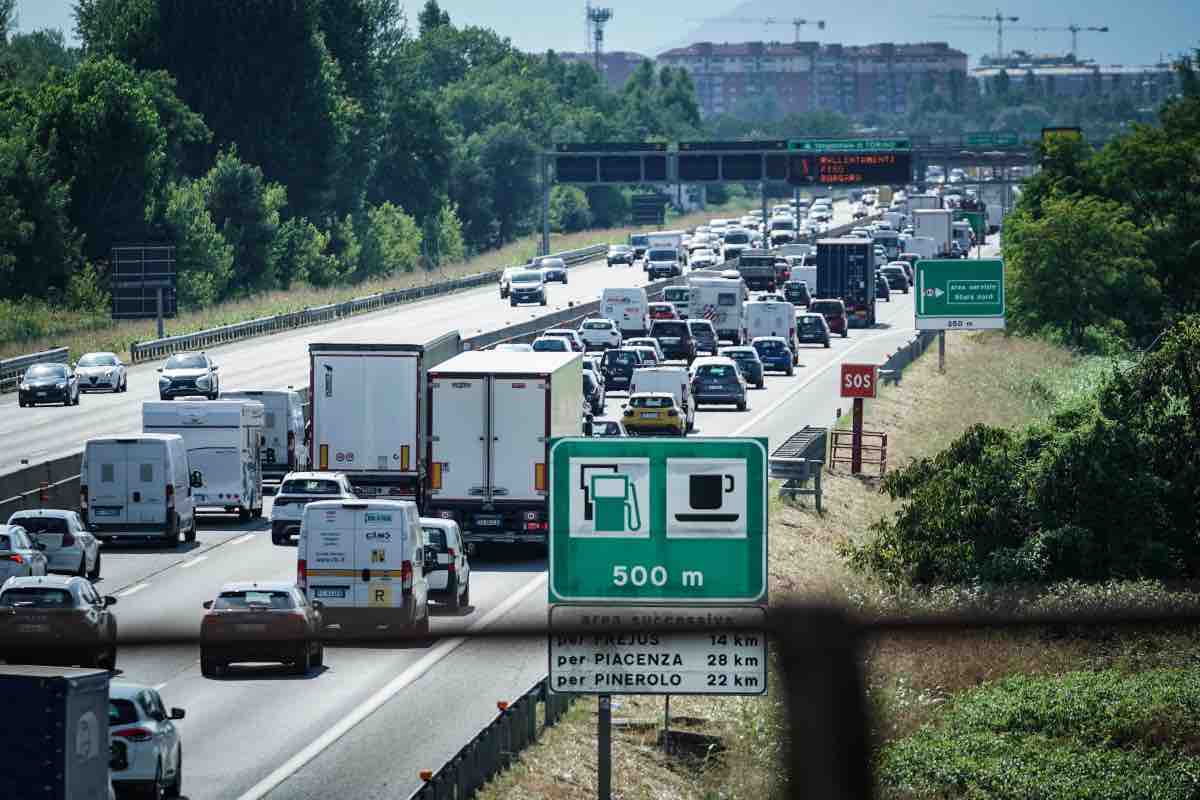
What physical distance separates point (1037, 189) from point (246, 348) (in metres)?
40.8

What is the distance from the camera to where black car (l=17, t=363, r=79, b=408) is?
224 feet

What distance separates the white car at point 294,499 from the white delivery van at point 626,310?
154 ft

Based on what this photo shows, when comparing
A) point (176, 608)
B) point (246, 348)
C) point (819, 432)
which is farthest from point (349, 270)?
point (176, 608)

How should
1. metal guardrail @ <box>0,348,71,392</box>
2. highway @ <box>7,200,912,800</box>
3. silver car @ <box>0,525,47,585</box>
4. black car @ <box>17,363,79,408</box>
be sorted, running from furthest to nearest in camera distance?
1. metal guardrail @ <box>0,348,71,392</box>
2. black car @ <box>17,363,79,408</box>
3. silver car @ <box>0,525,47,585</box>
4. highway @ <box>7,200,912,800</box>

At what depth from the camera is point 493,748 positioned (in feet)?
72.1

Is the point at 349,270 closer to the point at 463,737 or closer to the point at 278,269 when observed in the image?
the point at 278,269

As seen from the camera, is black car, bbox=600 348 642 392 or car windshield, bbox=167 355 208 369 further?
black car, bbox=600 348 642 392

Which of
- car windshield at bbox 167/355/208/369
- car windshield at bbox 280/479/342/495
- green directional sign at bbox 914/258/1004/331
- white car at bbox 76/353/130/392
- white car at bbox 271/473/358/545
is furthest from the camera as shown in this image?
green directional sign at bbox 914/258/1004/331

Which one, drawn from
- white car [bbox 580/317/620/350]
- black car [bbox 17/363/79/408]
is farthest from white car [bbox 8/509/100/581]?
white car [bbox 580/317/620/350]

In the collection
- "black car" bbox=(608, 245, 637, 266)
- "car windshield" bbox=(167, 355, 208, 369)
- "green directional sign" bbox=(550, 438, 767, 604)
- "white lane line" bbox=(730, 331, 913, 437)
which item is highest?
"green directional sign" bbox=(550, 438, 767, 604)

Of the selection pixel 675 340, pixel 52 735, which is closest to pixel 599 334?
pixel 675 340

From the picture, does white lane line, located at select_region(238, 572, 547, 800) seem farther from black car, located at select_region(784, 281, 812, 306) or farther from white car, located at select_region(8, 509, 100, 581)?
black car, located at select_region(784, 281, 812, 306)

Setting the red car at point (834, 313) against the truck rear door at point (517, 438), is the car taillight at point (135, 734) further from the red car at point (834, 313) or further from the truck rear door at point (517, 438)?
the red car at point (834, 313)

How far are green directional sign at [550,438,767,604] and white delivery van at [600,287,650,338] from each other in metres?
82.1
